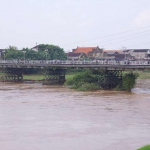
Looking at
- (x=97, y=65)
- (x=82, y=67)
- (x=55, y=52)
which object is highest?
(x=55, y=52)

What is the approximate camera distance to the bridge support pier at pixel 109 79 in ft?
168

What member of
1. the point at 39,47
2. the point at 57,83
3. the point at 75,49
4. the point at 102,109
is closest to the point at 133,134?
the point at 102,109

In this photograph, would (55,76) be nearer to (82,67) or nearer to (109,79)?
(82,67)

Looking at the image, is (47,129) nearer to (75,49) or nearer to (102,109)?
(102,109)

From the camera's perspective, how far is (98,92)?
47.9 meters

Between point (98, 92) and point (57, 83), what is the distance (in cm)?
1478

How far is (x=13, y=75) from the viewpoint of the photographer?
229ft

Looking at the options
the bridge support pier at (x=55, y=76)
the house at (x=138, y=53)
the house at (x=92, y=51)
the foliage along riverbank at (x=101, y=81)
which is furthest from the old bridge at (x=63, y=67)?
the house at (x=138, y=53)

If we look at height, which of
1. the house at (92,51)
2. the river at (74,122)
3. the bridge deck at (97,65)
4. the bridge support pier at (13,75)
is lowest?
the river at (74,122)

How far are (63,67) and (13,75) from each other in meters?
12.1

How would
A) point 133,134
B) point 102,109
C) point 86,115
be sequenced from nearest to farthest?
1. point 133,134
2. point 86,115
3. point 102,109

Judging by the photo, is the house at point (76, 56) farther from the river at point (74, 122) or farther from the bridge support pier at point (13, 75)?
the river at point (74, 122)

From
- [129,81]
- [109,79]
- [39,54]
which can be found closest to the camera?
[129,81]

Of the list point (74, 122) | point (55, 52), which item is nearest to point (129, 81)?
point (74, 122)
